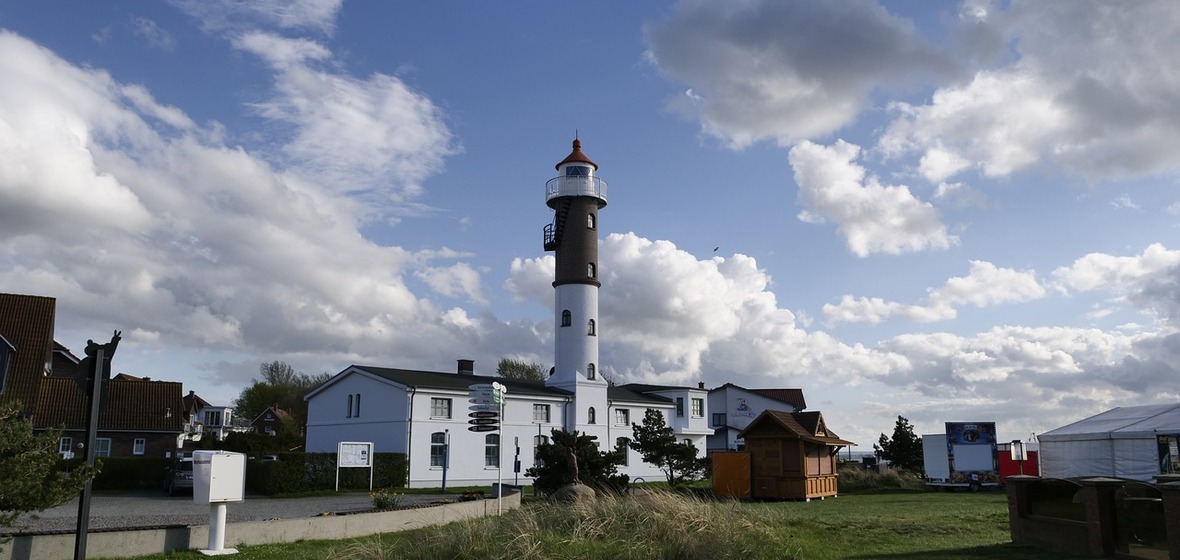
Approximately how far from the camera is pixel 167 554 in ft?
43.3

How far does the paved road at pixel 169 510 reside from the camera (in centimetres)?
1855

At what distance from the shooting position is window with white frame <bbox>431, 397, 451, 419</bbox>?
38.2 metres

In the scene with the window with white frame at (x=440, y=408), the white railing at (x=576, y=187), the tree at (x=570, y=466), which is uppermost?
the white railing at (x=576, y=187)

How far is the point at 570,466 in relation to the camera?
22.8m

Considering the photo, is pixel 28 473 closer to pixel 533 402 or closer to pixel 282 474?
pixel 282 474

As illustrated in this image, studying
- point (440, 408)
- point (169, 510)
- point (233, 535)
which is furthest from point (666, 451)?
point (233, 535)

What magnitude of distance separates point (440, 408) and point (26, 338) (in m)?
17.1

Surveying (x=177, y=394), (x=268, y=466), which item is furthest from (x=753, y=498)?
(x=177, y=394)

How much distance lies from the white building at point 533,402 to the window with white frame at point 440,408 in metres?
0.04

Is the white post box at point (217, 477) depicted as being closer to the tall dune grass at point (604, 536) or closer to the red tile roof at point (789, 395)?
the tall dune grass at point (604, 536)

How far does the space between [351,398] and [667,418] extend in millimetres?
18479

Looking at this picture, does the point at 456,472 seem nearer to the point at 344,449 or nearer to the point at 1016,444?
the point at 344,449

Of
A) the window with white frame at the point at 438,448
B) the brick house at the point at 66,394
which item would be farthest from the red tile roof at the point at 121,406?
the window with white frame at the point at 438,448

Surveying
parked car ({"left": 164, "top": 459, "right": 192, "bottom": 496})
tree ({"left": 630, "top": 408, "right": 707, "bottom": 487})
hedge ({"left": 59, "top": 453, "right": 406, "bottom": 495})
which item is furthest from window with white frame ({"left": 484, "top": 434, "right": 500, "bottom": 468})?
parked car ({"left": 164, "top": 459, "right": 192, "bottom": 496})
